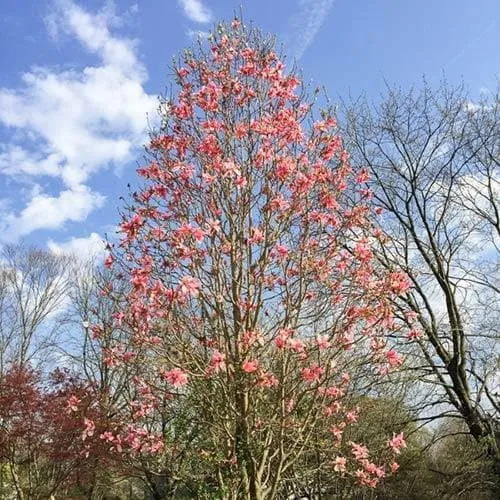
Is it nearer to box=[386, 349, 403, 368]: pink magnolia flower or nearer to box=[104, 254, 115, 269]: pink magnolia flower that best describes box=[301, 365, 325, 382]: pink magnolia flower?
box=[386, 349, 403, 368]: pink magnolia flower

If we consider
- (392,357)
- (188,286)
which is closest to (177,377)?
(188,286)

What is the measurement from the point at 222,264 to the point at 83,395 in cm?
839

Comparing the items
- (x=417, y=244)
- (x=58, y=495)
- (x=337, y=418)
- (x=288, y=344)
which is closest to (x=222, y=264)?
(x=288, y=344)

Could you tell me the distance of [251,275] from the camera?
176 inches

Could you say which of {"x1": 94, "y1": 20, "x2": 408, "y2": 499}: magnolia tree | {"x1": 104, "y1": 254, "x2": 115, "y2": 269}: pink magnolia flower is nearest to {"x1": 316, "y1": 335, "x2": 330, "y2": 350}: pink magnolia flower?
{"x1": 94, "y1": 20, "x2": 408, "y2": 499}: magnolia tree

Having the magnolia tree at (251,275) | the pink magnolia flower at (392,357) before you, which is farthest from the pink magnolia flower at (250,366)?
the pink magnolia flower at (392,357)

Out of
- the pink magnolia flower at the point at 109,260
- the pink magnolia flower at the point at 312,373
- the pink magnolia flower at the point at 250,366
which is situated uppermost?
the pink magnolia flower at the point at 109,260

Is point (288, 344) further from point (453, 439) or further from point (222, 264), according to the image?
point (453, 439)

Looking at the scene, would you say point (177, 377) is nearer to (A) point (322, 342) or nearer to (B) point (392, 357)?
(A) point (322, 342)

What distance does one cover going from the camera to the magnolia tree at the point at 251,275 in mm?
4180

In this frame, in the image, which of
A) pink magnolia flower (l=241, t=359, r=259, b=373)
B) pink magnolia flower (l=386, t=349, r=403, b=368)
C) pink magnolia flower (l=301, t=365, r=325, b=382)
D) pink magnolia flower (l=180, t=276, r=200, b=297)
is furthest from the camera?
pink magnolia flower (l=386, t=349, r=403, b=368)

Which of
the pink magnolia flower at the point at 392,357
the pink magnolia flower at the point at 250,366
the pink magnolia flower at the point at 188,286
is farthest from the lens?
the pink magnolia flower at the point at 392,357

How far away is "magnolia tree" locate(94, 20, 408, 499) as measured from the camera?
4.18 metres

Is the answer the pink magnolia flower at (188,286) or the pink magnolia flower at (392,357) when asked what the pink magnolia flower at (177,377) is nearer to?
the pink magnolia flower at (188,286)
